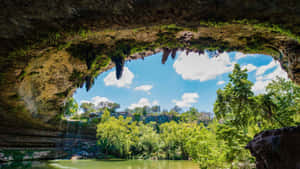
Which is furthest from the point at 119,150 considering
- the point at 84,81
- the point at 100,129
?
the point at 84,81

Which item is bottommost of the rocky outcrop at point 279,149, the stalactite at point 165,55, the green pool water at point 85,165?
the green pool water at point 85,165

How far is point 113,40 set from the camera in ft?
21.0

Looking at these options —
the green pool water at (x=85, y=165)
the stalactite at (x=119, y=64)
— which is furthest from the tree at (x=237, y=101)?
the green pool water at (x=85, y=165)

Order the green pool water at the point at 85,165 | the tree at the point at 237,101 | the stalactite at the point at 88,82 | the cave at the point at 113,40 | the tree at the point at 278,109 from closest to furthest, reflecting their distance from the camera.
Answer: the cave at the point at 113,40 < the tree at the point at 278,109 < the tree at the point at 237,101 < the stalactite at the point at 88,82 < the green pool water at the point at 85,165

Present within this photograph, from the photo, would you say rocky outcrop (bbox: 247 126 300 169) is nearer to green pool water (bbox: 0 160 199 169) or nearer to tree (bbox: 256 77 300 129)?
tree (bbox: 256 77 300 129)

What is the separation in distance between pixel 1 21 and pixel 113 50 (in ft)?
12.9

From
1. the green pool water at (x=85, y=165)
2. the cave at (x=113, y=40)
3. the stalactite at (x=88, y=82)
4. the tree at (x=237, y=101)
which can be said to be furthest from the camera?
the green pool water at (x=85, y=165)

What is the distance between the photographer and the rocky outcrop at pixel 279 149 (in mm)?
3442

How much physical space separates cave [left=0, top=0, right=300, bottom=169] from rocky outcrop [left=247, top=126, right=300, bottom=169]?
2cm

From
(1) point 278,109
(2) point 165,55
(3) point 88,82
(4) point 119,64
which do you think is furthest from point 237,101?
(3) point 88,82

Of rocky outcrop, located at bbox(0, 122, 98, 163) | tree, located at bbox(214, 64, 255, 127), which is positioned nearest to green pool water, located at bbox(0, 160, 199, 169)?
rocky outcrop, located at bbox(0, 122, 98, 163)

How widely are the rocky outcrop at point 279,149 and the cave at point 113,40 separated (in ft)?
0.06

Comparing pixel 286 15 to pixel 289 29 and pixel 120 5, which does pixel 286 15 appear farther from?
pixel 120 5

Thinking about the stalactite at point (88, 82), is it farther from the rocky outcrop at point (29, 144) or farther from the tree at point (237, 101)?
the tree at point (237, 101)
